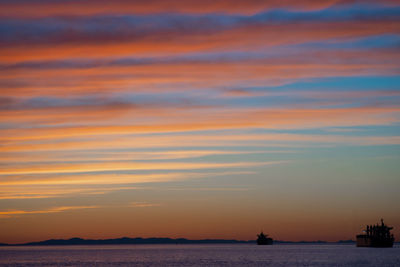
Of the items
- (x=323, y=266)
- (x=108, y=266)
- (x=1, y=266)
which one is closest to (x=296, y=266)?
(x=323, y=266)

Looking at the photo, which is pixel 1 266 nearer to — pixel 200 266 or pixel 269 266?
pixel 200 266

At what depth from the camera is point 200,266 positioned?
147125mm

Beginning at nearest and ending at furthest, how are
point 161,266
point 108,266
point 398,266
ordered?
1. point 398,266
2. point 161,266
3. point 108,266

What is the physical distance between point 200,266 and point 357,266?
37.2m

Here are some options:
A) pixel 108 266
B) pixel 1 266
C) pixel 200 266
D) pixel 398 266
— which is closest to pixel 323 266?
pixel 398 266

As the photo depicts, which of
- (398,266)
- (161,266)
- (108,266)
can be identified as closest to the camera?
(398,266)

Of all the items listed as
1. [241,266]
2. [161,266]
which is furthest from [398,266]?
[161,266]

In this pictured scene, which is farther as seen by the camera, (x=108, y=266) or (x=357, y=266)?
(x=108, y=266)

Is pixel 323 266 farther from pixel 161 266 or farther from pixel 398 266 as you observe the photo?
pixel 161 266

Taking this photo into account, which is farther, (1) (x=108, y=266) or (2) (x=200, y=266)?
(1) (x=108, y=266)

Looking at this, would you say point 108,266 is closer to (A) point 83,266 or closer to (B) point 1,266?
(A) point 83,266

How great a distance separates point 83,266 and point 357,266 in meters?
70.3

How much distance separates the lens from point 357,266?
140375mm

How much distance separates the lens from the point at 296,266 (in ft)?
474
